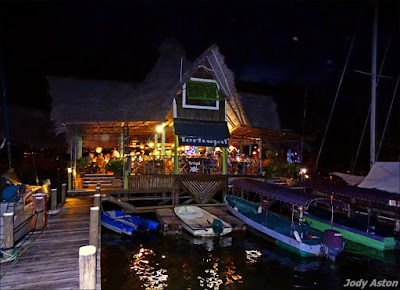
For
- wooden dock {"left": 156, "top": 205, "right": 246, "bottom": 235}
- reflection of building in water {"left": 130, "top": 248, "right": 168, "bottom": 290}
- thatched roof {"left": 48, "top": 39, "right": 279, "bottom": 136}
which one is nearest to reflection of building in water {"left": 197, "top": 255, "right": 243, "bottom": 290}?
reflection of building in water {"left": 130, "top": 248, "right": 168, "bottom": 290}

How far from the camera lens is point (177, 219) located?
1484 centimetres

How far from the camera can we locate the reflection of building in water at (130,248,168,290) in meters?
8.96

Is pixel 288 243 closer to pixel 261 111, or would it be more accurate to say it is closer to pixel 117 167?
pixel 117 167

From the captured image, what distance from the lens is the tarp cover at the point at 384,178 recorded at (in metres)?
14.4

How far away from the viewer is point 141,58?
40000 millimetres

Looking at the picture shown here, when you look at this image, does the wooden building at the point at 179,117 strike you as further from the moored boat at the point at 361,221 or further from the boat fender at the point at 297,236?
the boat fender at the point at 297,236

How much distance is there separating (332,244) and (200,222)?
6.21 m

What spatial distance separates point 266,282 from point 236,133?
13.3m

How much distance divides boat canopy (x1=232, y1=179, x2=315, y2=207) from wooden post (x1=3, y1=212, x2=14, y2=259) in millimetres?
9780

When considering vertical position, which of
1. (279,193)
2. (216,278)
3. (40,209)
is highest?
(279,193)

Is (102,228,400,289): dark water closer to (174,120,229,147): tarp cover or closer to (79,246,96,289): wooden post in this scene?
(79,246,96,289): wooden post

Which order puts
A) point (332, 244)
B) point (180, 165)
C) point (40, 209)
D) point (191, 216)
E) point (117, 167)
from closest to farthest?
point (40, 209) → point (332, 244) → point (191, 216) → point (117, 167) → point (180, 165)

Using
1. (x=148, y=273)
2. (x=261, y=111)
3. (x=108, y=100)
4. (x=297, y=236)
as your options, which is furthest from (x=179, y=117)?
(x=148, y=273)

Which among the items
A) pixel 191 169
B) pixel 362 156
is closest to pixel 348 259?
pixel 191 169
